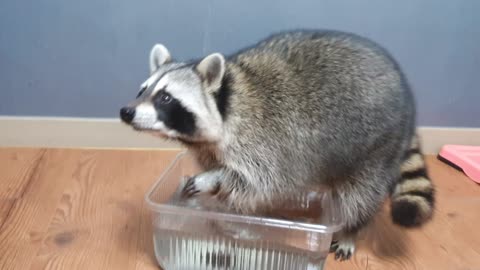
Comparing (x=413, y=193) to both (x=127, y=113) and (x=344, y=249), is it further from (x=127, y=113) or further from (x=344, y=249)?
(x=127, y=113)

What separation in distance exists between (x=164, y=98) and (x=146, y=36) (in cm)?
65

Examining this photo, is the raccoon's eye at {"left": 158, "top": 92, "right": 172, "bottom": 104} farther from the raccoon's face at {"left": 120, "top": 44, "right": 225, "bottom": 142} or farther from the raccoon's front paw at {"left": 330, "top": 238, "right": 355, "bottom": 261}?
the raccoon's front paw at {"left": 330, "top": 238, "right": 355, "bottom": 261}

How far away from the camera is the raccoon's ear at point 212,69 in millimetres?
1105

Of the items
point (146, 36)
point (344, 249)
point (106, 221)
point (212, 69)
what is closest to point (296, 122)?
point (212, 69)

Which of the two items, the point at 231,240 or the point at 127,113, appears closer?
the point at 127,113

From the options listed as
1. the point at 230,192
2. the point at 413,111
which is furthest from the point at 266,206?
the point at 413,111

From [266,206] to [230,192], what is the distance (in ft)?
0.32

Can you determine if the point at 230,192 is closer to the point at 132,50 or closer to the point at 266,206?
the point at 266,206

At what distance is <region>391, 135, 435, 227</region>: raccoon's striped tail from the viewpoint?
1.20m

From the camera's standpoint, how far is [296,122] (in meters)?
1.19

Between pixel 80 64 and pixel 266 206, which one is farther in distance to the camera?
pixel 80 64

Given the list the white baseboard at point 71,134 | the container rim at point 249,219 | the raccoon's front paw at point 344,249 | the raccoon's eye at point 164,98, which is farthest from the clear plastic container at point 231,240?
the white baseboard at point 71,134

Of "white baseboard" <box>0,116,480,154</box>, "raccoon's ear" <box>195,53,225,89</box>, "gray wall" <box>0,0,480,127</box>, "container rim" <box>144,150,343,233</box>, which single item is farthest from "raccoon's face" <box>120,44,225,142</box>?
"white baseboard" <box>0,116,480,154</box>

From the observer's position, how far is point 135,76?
173 cm
